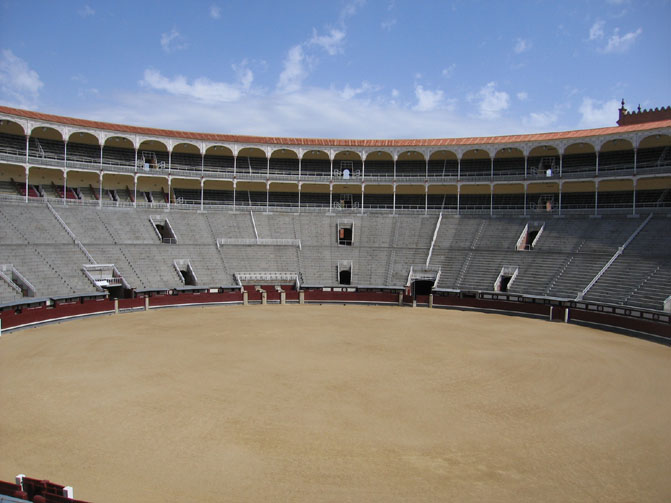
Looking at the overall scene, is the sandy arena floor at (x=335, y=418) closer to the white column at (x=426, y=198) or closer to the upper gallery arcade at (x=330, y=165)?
the upper gallery arcade at (x=330, y=165)

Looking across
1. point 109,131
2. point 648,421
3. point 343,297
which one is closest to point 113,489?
point 648,421

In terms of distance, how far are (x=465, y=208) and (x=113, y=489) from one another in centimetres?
4284

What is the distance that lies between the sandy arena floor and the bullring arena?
7 cm

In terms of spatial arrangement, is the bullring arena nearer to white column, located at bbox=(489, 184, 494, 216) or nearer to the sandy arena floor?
the sandy arena floor

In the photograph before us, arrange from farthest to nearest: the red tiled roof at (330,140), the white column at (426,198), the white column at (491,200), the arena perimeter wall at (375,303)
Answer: the white column at (426,198), the white column at (491,200), the red tiled roof at (330,140), the arena perimeter wall at (375,303)

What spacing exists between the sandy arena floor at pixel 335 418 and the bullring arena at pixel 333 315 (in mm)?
75

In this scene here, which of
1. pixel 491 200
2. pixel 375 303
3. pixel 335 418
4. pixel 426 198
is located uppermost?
pixel 426 198

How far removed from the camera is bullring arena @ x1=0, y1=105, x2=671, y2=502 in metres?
9.64

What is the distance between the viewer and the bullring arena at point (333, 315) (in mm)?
9641

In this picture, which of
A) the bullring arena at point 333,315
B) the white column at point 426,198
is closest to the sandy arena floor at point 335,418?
the bullring arena at point 333,315

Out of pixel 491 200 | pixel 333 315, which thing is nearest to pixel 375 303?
pixel 333 315

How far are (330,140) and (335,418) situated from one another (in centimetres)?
3862

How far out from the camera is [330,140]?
4728 cm

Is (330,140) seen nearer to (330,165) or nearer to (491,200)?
(330,165)
